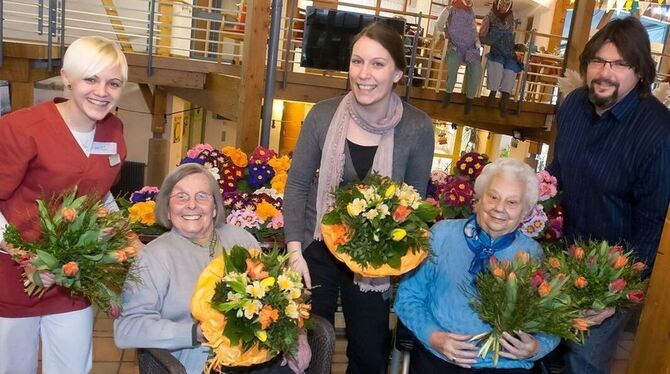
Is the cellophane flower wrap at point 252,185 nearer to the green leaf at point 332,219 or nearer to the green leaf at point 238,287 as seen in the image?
the green leaf at point 332,219

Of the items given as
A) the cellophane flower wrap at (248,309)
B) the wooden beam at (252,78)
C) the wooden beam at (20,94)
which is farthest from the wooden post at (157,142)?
the cellophane flower wrap at (248,309)

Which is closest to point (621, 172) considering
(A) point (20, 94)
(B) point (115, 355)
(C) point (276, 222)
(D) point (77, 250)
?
(C) point (276, 222)

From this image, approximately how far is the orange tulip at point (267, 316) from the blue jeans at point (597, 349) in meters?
1.12

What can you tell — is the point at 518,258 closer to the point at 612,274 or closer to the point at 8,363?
the point at 612,274

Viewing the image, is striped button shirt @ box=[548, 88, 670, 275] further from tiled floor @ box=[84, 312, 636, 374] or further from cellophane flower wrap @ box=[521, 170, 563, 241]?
tiled floor @ box=[84, 312, 636, 374]

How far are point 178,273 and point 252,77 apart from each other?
2570 mm

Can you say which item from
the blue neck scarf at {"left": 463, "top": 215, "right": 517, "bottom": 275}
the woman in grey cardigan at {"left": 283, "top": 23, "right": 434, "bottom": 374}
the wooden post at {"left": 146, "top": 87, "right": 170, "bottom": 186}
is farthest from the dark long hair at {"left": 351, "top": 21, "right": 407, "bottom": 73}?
the wooden post at {"left": 146, "top": 87, "right": 170, "bottom": 186}

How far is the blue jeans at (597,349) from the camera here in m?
2.01

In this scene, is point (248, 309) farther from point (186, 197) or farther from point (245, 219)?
point (245, 219)

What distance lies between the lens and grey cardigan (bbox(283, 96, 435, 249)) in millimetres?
2049

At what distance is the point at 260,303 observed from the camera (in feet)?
4.99

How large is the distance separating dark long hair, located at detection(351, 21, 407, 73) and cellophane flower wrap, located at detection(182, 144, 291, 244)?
3.91ft

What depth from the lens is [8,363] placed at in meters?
1.81

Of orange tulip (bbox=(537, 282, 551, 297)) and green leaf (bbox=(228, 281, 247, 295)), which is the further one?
orange tulip (bbox=(537, 282, 551, 297))
